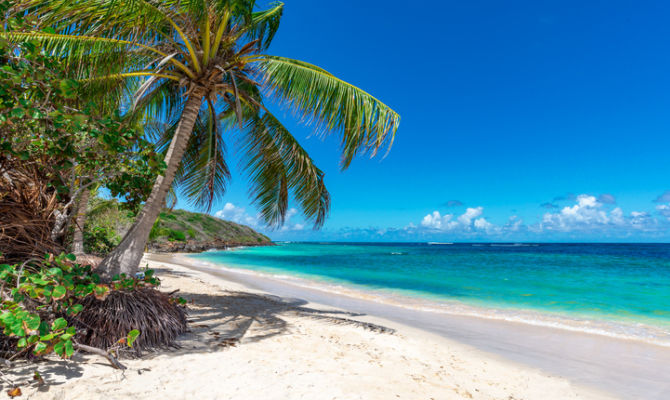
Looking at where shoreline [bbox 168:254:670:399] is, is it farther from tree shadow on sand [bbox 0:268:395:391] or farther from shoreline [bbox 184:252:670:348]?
tree shadow on sand [bbox 0:268:395:391]

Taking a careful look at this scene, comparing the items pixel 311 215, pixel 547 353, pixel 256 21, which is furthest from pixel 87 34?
pixel 547 353

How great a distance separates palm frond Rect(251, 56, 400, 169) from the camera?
19.1 feet

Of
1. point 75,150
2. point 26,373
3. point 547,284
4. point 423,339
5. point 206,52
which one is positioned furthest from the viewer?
point 547,284

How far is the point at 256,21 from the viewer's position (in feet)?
22.2

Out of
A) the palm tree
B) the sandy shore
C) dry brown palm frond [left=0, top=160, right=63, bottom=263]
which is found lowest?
the sandy shore

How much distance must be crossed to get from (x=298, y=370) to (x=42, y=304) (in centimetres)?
273

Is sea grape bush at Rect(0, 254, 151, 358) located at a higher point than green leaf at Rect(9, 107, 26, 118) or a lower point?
lower

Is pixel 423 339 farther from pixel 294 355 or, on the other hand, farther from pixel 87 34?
pixel 87 34

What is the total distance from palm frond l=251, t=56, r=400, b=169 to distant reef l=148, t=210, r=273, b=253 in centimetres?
2297

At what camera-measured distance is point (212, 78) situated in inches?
209

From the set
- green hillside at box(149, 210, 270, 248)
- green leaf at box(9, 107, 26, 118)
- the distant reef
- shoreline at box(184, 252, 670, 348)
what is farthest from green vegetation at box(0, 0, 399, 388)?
green hillside at box(149, 210, 270, 248)

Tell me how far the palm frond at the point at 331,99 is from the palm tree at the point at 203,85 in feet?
0.06

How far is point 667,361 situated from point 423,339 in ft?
12.6

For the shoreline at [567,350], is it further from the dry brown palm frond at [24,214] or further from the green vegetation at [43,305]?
the dry brown palm frond at [24,214]
